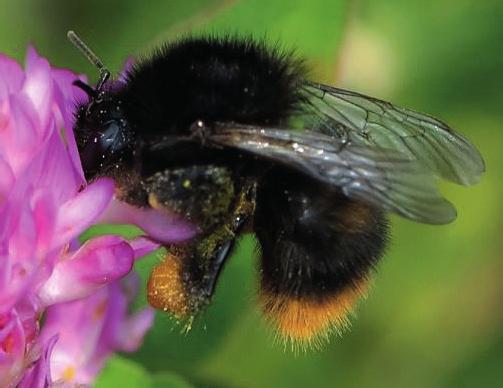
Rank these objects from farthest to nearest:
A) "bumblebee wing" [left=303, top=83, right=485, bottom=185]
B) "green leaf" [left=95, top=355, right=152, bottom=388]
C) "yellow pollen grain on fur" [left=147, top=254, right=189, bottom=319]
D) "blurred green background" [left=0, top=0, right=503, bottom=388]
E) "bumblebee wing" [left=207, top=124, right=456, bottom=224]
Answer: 1. "blurred green background" [left=0, top=0, right=503, bottom=388]
2. "green leaf" [left=95, top=355, right=152, bottom=388]
3. "bumblebee wing" [left=303, top=83, right=485, bottom=185]
4. "yellow pollen grain on fur" [left=147, top=254, right=189, bottom=319]
5. "bumblebee wing" [left=207, top=124, right=456, bottom=224]

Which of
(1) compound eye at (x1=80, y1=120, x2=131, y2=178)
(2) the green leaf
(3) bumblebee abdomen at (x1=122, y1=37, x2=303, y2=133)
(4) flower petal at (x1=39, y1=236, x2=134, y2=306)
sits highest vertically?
(3) bumblebee abdomen at (x1=122, y1=37, x2=303, y2=133)

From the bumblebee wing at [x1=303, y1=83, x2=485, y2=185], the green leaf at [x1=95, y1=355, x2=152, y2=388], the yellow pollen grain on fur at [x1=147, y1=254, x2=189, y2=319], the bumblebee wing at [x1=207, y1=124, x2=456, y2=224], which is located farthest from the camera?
the green leaf at [x1=95, y1=355, x2=152, y2=388]

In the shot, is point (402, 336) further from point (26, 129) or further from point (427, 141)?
point (26, 129)

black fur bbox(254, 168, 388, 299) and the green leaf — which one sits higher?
black fur bbox(254, 168, 388, 299)

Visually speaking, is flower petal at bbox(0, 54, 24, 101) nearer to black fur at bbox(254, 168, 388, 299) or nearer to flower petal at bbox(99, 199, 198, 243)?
flower petal at bbox(99, 199, 198, 243)

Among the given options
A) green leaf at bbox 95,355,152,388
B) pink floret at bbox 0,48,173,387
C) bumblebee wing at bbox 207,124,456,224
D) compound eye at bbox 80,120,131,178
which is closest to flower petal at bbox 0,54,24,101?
pink floret at bbox 0,48,173,387

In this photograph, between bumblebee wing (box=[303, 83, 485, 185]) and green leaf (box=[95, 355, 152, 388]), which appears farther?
green leaf (box=[95, 355, 152, 388])

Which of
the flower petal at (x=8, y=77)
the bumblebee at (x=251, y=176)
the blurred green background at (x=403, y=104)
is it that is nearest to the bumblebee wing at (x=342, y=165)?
the bumblebee at (x=251, y=176)
